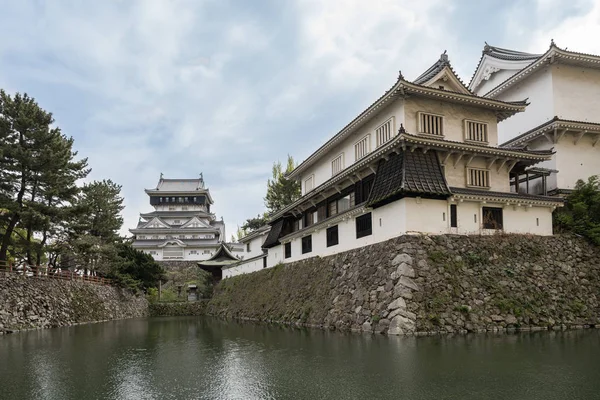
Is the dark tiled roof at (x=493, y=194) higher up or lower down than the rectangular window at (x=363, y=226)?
higher up

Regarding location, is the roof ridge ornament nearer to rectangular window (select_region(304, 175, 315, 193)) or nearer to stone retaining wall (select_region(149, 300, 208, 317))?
rectangular window (select_region(304, 175, 315, 193))

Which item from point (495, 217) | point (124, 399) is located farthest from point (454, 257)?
point (124, 399)

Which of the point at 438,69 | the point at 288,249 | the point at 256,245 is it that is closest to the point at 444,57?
the point at 438,69

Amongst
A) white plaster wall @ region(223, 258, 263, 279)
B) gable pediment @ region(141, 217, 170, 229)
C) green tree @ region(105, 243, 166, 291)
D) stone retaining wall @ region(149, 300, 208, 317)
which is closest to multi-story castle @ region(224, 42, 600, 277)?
white plaster wall @ region(223, 258, 263, 279)

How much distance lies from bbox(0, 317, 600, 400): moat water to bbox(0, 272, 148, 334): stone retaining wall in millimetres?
8089

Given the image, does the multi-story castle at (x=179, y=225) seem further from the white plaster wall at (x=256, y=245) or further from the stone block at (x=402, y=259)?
the stone block at (x=402, y=259)

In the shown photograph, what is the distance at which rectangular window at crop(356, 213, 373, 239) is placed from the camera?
23.0 meters

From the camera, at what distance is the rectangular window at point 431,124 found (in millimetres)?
22609

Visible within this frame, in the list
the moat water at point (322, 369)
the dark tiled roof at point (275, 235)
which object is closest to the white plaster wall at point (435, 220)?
the moat water at point (322, 369)

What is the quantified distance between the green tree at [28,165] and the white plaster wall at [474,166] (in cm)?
2084

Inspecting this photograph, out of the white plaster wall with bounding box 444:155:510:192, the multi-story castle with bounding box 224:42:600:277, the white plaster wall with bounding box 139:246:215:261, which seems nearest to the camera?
the multi-story castle with bounding box 224:42:600:277

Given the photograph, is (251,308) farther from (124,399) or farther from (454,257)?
(124,399)

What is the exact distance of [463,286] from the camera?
1892cm

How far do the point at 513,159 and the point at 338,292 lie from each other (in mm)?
10395
